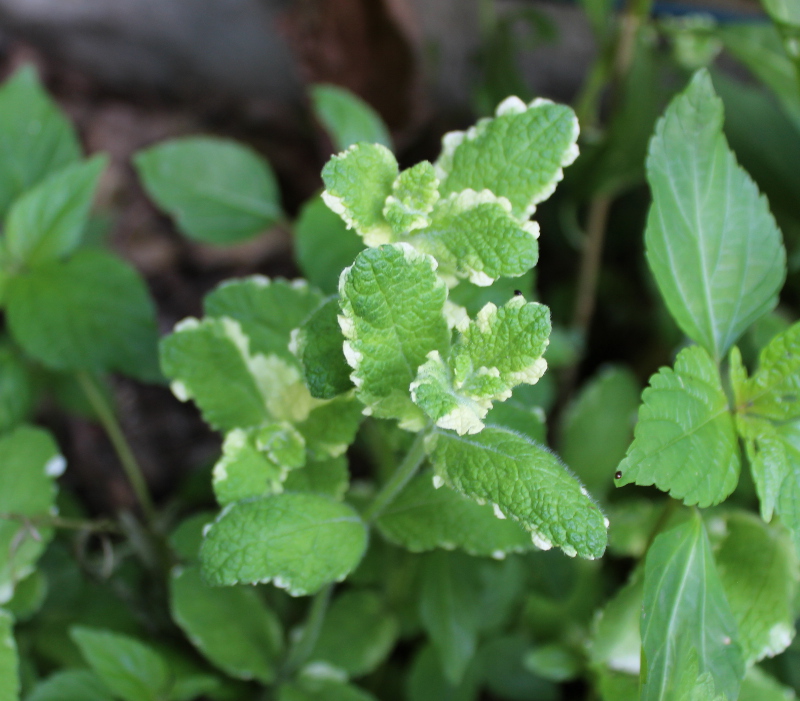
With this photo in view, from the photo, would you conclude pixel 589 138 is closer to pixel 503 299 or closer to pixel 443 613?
pixel 503 299

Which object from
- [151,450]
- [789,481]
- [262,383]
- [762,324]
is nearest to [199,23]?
[151,450]

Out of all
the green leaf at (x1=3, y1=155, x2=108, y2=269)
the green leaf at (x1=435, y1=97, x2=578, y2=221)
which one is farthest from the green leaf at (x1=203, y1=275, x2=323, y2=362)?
the green leaf at (x1=3, y1=155, x2=108, y2=269)

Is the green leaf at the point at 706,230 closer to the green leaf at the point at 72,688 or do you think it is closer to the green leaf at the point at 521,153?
the green leaf at the point at 521,153

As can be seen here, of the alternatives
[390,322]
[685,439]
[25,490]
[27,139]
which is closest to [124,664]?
[25,490]

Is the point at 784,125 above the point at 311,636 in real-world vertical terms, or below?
above

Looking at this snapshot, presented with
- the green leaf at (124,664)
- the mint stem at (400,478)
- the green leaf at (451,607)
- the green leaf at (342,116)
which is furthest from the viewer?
the green leaf at (342,116)

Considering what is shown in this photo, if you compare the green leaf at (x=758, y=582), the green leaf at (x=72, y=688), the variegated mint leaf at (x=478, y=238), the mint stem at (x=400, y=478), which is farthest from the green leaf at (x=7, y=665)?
the green leaf at (x=758, y=582)

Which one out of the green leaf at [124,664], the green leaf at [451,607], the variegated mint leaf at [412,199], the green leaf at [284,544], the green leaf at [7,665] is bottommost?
the green leaf at [451,607]
